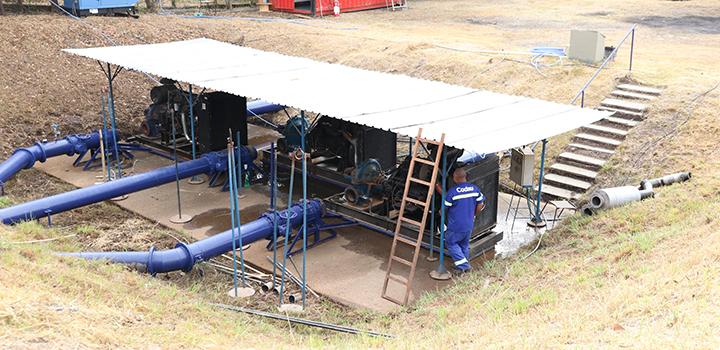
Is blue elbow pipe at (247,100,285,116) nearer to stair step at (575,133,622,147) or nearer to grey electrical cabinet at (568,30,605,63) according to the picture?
grey electrical cabinet at (568,30,605,63)

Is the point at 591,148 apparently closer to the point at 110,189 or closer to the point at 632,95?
the point at 632,95

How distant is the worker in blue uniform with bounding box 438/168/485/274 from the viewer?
11.0 meters

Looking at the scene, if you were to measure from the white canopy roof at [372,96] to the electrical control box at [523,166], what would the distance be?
84 centimetres

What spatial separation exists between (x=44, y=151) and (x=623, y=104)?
13252 millimetres

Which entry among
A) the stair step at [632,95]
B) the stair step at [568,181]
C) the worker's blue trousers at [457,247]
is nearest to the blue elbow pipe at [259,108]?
the stair step at [568,181]

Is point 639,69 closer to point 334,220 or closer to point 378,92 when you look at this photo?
point 378,92

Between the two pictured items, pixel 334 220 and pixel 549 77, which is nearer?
pixel 334 220

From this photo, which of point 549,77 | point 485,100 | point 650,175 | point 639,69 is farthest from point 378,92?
point 639,69

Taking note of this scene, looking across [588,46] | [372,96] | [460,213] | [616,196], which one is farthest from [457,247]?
[588,46]

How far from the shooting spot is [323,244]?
12.9m

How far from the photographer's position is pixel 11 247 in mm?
9039

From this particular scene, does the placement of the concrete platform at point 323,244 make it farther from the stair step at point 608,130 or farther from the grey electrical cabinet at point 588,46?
the grey electrical cabinet at point 588,46

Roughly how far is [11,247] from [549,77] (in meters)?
14.4

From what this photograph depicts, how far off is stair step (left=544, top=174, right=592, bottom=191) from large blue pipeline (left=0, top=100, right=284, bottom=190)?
10326mm
